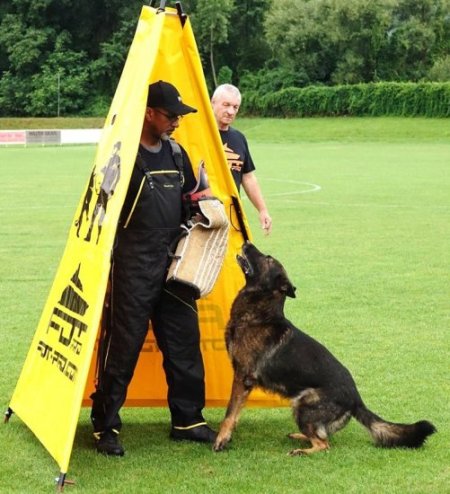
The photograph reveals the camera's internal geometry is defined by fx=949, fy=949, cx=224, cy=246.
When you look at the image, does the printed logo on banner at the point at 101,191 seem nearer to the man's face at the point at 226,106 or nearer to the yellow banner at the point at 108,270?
the yellow banner at the point at 108,270

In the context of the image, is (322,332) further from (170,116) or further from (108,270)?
(108,270)

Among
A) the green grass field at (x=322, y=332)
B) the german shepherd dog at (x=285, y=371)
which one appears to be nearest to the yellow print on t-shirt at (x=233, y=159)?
the green grass field at (x=322, y=332)

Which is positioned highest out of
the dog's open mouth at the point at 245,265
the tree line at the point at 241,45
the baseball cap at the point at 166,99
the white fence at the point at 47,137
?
the baseball cap at the point at 166,99

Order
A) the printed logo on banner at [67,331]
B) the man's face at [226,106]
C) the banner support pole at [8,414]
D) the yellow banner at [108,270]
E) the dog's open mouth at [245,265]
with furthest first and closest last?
1. the man's face at [226,106]
2. the banner support pole at [8,414]
3. the dog's open mouth at [245,265]
4. the printed logo on banner at [67,331]
5. the yellow banner at [108,270]

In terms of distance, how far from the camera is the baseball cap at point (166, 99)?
5.61m

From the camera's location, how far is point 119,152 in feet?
18.3

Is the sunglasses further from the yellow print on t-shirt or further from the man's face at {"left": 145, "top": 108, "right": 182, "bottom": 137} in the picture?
the yellow print on t-shirt

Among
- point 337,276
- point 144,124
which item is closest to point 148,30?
point 144,124

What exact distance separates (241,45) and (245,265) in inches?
3143

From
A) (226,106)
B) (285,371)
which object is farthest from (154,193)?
(226,106)

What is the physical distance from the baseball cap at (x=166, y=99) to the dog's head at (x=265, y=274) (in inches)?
39.8

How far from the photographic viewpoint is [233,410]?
236 inches

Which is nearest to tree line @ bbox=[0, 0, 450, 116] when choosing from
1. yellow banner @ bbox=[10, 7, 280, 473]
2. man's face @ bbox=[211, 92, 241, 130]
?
man's face @ bbox=[211, 92, 241, 130]

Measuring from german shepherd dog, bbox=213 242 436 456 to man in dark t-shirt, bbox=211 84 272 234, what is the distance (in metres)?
2.03
